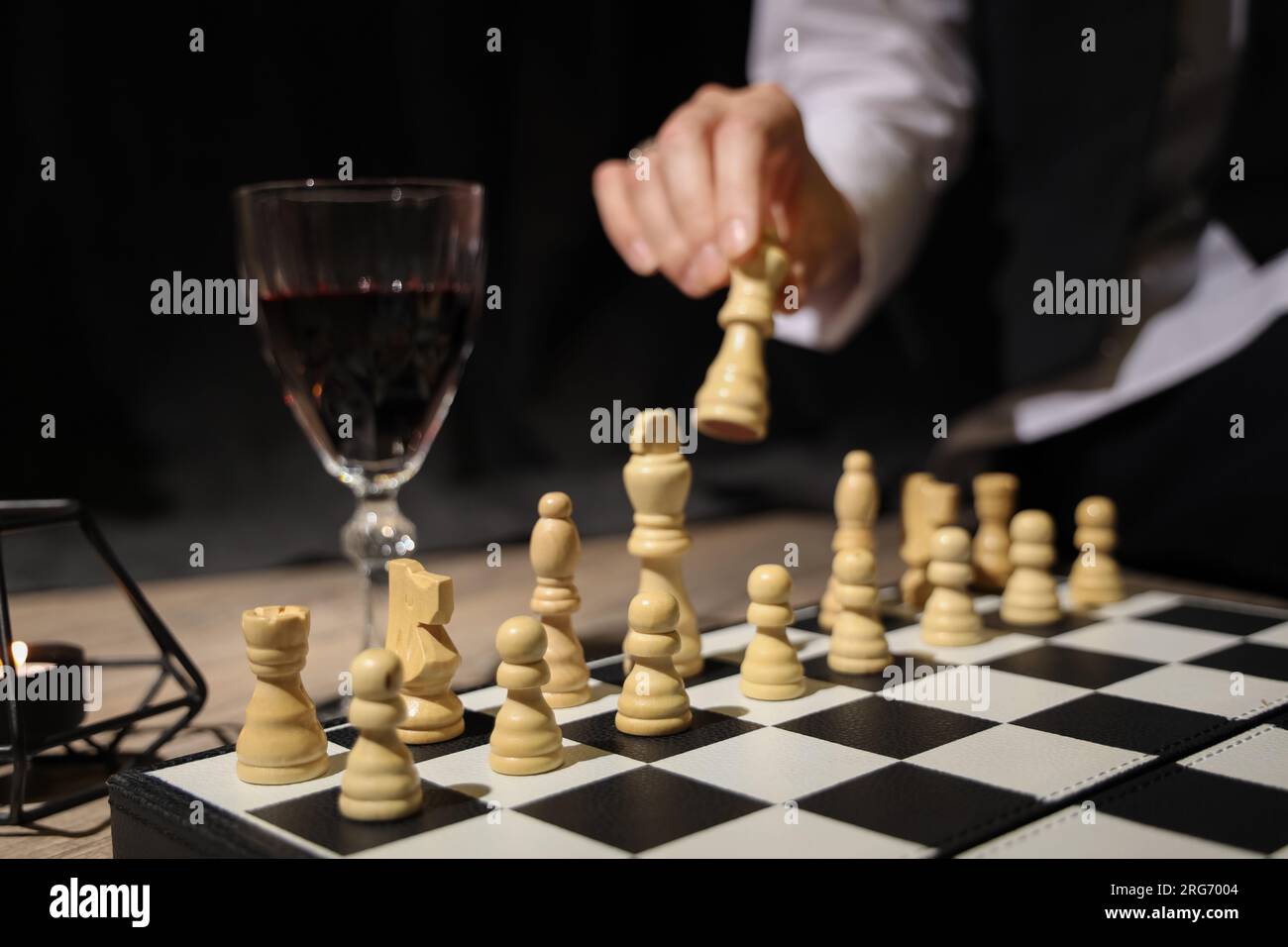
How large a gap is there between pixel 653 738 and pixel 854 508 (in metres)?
0.35

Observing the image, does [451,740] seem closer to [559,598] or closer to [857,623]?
[559,598]

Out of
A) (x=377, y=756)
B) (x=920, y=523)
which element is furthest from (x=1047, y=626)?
(x=377, y=756)

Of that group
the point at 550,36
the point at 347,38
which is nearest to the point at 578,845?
the point at 347,38

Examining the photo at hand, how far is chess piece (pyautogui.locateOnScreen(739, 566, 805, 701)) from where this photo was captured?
3.04ft

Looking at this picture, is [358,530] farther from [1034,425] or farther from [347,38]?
[347,38]

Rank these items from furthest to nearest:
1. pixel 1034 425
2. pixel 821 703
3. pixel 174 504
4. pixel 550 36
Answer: pixel 550 36 → pixel 174 504 → pixel 1034 425 → pixel 821 703

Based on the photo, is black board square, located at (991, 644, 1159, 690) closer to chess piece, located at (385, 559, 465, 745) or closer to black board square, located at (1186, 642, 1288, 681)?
black board square, located at (1186, 642, 1288, 681)

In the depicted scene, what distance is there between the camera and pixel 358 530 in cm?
100

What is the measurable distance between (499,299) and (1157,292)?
0.96 metres

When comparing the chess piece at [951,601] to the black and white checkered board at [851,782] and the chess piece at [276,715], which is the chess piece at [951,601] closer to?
the black and white checkered board at [851,782]

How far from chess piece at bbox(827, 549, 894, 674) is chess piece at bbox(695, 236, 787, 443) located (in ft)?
0.40

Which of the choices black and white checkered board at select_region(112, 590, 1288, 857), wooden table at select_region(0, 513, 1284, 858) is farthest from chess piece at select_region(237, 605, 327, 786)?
wooden table at select_region(0, 513, 1284, 858)

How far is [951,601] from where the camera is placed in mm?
1071
